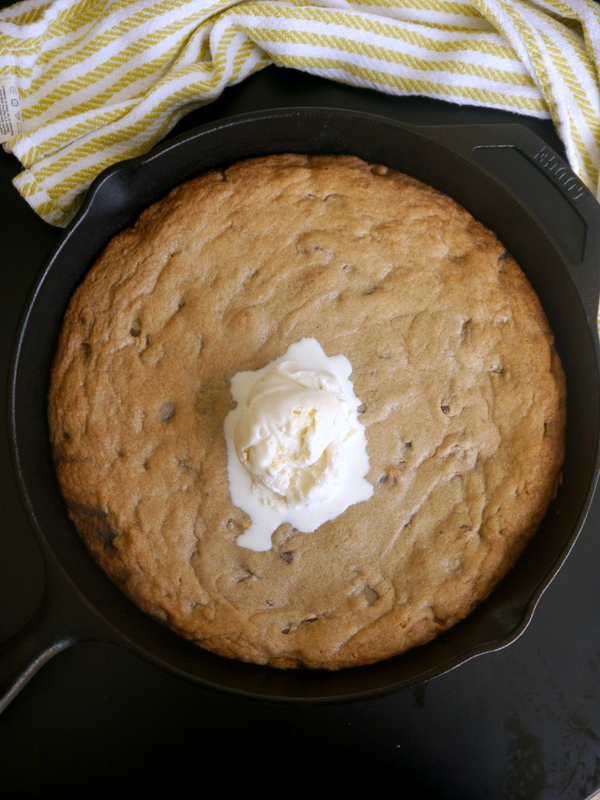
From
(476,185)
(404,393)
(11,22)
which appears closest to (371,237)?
(476,185)

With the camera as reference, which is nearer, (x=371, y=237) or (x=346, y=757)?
(x=371, y=237)

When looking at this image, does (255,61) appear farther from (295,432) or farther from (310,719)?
(310,719)

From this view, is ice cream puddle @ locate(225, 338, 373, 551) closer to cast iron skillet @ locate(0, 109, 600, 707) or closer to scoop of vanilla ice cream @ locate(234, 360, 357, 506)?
scoop of vanilla ice cream @ locate(234, 360, 357, 506)

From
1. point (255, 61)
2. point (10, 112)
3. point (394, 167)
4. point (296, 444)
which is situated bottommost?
point (296, 444)

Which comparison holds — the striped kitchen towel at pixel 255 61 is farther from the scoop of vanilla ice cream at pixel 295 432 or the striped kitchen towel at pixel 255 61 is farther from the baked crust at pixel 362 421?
the scoop of vanilla ice cream at pixel 295 432

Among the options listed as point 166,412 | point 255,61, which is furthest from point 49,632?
point 255,61

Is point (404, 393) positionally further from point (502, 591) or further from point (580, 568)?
point (580, 568)

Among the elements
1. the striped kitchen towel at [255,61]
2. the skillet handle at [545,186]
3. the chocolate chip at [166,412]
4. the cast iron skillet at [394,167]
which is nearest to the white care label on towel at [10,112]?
the striped kitchen towel at [255,61]
